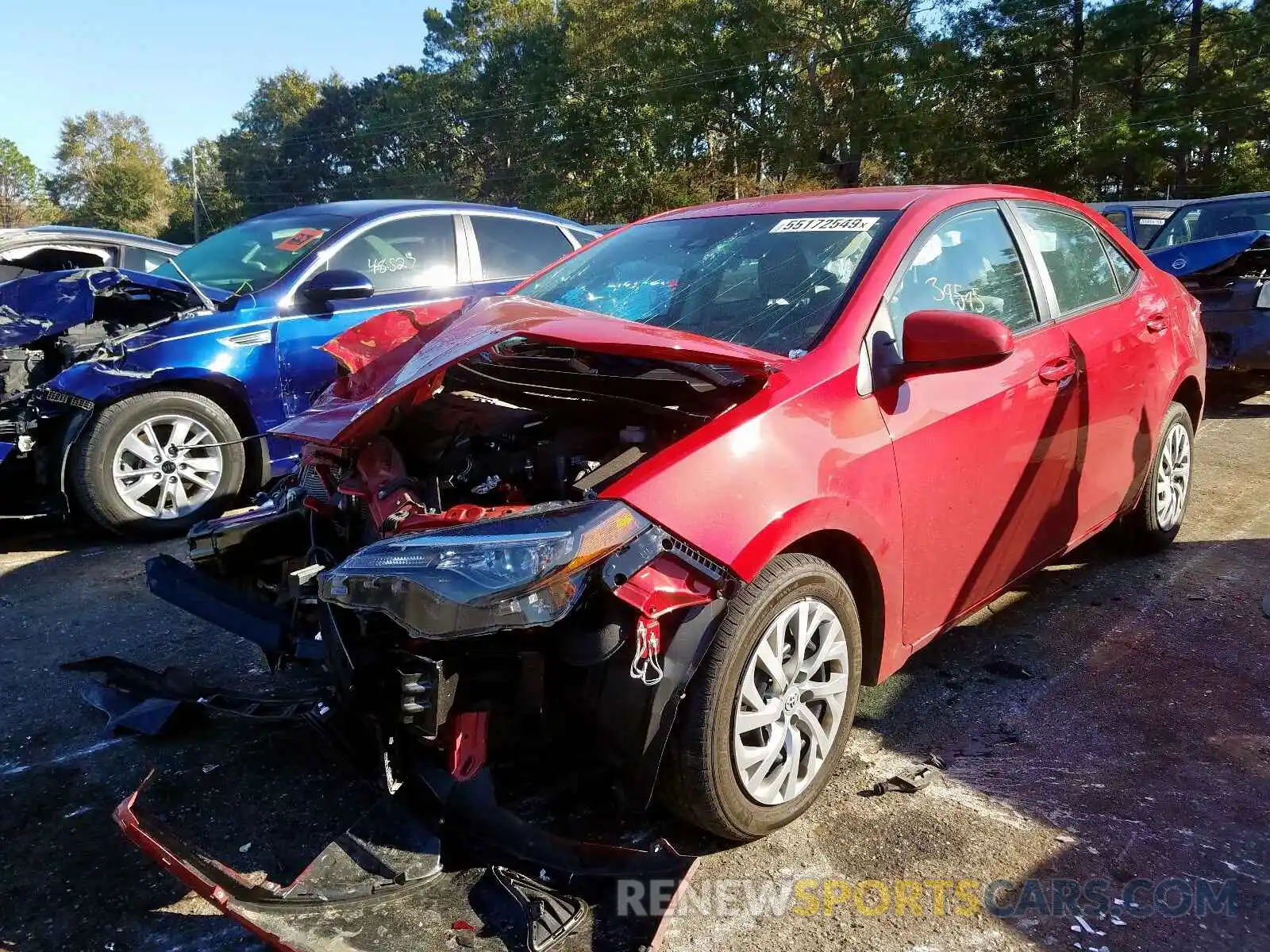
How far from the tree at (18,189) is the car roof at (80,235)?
46.6 m

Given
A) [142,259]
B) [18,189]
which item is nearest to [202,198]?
[18,189]

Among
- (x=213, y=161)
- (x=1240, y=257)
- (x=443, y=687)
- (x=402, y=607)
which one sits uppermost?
(x=213, y=161)

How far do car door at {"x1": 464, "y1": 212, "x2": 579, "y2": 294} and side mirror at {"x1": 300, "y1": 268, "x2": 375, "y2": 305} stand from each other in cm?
118

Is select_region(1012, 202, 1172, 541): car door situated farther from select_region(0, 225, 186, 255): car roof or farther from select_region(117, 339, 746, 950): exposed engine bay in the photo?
select_region(0, 225, 186, 255): car roof

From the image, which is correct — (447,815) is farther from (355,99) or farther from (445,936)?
(355,99)

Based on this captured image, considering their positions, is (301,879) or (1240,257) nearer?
(301,879)

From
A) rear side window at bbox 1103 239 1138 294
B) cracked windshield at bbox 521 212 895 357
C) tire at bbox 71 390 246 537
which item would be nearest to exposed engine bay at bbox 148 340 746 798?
cracked windshield at bbox 521 212 895 357

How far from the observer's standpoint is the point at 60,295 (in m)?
5.23

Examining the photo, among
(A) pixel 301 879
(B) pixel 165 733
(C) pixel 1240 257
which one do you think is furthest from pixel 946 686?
(C) pixel 1240 257

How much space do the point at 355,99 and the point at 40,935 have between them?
69408mm

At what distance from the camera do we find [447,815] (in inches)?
91.9

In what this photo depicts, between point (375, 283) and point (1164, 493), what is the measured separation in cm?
452

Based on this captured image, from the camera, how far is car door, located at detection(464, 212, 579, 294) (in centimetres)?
622

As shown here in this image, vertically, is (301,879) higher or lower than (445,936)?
higher
